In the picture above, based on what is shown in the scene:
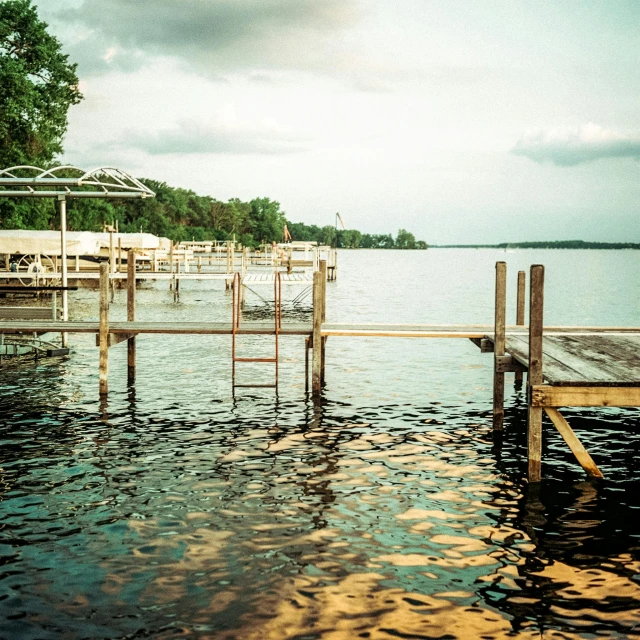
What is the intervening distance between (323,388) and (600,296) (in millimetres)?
52407

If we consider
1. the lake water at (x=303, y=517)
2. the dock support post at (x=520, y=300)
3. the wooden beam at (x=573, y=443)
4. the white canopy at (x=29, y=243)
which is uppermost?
the white canopy at (x=29, y=243)

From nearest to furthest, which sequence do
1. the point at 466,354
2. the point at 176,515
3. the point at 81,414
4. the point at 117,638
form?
the point at 117,638, the point at 176,515, the point at 81,414, the point at 466,354

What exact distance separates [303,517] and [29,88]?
3668cm

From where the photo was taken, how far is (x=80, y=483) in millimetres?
10188

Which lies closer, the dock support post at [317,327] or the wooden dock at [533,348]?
the wooden dock at [533,348]

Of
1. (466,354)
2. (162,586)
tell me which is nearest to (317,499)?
(162,586)

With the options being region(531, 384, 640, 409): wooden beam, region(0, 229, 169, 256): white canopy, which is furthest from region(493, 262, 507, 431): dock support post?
region(0, 229, 169, 256): white canopy

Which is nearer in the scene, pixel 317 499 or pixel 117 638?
pixel 117 638

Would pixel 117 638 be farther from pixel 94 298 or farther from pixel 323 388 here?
pixel 94 298

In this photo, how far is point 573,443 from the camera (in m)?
10.2

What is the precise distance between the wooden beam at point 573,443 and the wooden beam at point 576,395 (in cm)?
17

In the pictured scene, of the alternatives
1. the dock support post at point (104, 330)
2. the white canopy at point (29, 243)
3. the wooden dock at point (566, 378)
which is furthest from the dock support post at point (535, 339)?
the white canopy at point (29, 243)

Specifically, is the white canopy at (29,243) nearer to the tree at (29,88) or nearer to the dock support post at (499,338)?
the tree at (29,88)

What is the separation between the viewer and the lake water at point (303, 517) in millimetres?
Result: 6703
